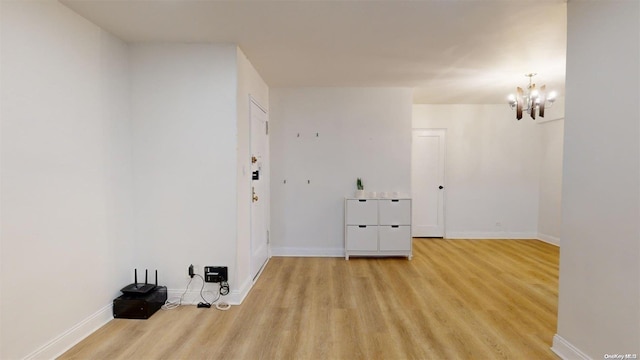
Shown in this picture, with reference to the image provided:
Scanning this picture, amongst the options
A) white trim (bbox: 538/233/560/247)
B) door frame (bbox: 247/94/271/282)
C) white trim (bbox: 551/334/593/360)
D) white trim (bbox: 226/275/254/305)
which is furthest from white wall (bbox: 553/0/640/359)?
white trim (bbox: 538/233/560/247)

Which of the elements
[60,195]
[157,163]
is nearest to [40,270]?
[60,195]

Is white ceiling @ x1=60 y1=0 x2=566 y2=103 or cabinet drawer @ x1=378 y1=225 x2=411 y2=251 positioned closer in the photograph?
white ceiling @ x1=60 y1=0 x2=566 y2=103

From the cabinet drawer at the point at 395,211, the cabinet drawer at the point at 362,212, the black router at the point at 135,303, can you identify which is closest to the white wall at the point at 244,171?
the black router at the point at 135,303

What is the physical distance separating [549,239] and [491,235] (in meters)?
0.88

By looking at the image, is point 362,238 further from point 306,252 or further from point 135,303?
point 135,303

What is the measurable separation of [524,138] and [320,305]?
195 inches

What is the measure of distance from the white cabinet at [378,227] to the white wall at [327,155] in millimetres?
271

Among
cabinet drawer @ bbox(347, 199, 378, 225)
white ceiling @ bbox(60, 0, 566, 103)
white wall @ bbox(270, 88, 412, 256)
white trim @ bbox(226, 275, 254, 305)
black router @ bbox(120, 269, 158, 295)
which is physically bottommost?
white trim @ bbox(226, 275, 254, 305)

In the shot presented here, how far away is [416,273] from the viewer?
3680mm

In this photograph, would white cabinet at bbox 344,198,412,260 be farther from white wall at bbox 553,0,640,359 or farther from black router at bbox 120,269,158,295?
black router at bbox 120,269,158,295

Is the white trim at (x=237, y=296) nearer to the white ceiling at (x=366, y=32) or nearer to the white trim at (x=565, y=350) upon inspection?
→ the white ceiling at (x=366, y=32)

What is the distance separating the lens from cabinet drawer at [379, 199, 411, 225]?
4.21 m

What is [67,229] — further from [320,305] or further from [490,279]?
[490,279]

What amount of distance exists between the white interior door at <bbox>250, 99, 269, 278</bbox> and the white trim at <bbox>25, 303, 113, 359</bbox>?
1.36 metres
